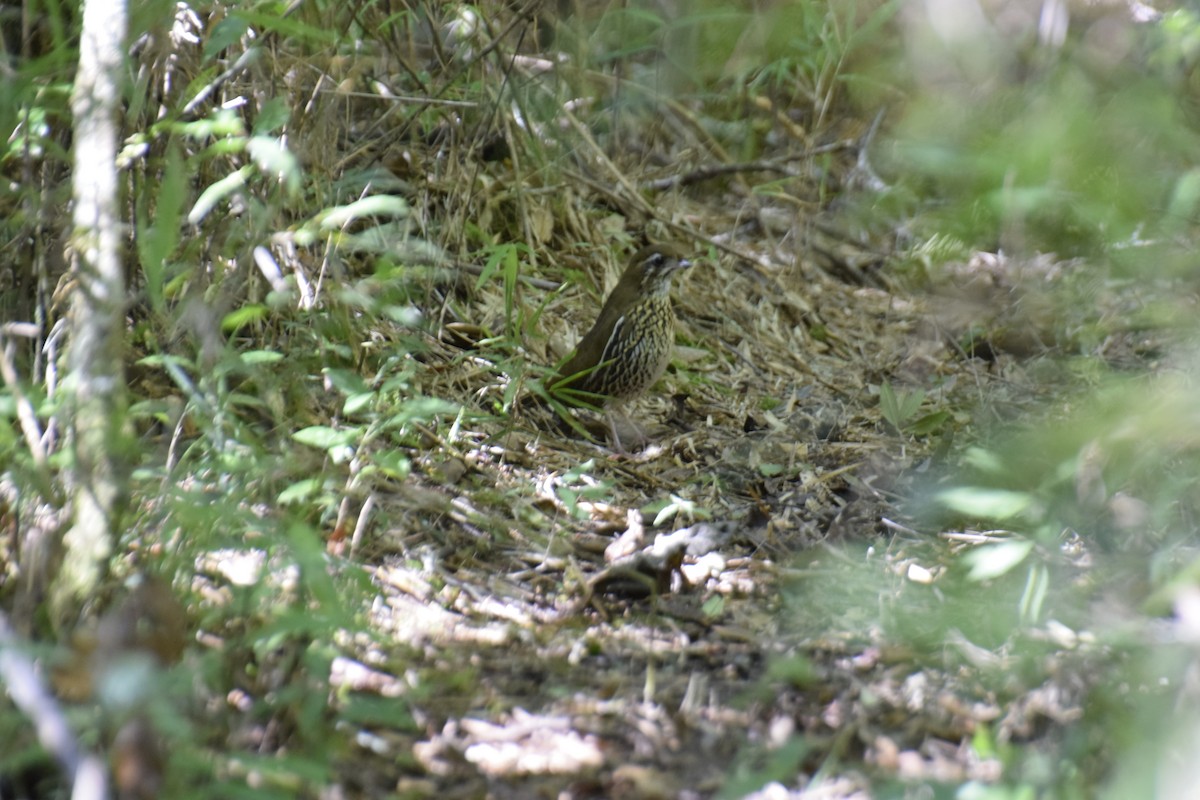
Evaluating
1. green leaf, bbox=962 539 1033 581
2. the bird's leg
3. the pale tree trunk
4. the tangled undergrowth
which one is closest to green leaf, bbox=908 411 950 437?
the tangled undergrowth

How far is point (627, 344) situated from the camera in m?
4.93

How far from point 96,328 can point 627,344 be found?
118 inches

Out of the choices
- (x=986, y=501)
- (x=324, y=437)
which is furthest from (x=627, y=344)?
(x=986, y=501)

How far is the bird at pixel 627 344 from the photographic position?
16.0 feet

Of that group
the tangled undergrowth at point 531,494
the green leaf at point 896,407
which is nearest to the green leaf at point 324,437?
the tangled undergrowth at point 531,494

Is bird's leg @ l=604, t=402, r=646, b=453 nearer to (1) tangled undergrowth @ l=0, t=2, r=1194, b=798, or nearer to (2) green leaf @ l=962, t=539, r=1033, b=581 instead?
(1) tangled undergrowth @ l=0, t=2, r=1194, b=798

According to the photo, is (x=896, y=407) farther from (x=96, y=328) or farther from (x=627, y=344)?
(x=96, y=328)

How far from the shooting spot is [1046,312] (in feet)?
7.50

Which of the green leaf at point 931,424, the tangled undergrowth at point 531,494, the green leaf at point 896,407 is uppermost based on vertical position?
the tangled undergrowth at point 531,494

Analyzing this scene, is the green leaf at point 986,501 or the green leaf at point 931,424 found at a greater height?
the green leaf at point 986,501

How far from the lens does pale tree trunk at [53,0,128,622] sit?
208 centimetres

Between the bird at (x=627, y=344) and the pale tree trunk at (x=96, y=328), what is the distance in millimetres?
2586

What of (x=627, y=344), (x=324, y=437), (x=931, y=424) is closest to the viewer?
(x=324, y=437)

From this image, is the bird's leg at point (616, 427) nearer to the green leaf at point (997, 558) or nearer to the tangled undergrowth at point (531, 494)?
the tangled undergrowth at point (531, 494)
